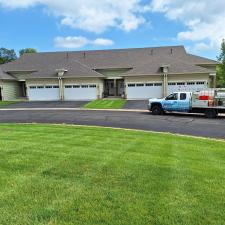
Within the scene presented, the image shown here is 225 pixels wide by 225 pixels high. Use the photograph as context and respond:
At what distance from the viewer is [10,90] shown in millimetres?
41062

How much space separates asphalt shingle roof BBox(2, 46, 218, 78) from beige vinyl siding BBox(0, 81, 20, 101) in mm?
2837

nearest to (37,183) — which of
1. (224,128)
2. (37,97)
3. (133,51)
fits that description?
(224,128)

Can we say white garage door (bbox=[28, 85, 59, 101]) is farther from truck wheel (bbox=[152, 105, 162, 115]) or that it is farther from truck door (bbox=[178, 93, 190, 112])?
truck door (bbox=[178, 93, 190, 112])

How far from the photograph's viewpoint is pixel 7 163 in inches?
257

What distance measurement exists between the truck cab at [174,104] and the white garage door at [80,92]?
49.2ft

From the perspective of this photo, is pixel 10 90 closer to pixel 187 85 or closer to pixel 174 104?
pixel 187 85

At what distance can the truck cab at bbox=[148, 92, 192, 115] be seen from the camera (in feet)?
73.0

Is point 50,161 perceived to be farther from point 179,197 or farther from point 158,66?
point 158,66

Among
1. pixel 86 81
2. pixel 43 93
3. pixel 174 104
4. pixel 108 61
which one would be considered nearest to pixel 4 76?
pixel 43 93

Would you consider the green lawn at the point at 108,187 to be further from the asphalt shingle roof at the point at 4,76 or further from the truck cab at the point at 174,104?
the asphalt shingle roof at the point at 4,76

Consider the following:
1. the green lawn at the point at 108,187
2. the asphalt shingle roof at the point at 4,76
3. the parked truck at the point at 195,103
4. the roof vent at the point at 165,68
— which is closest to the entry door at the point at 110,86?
the roof vent at the point at 165,68

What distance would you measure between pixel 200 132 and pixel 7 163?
35.7ft

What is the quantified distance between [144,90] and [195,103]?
14.0 meters

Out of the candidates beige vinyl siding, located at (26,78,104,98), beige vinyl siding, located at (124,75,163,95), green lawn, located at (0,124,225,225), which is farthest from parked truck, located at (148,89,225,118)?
beige vinyl siding, located at (26,78,104,98)
